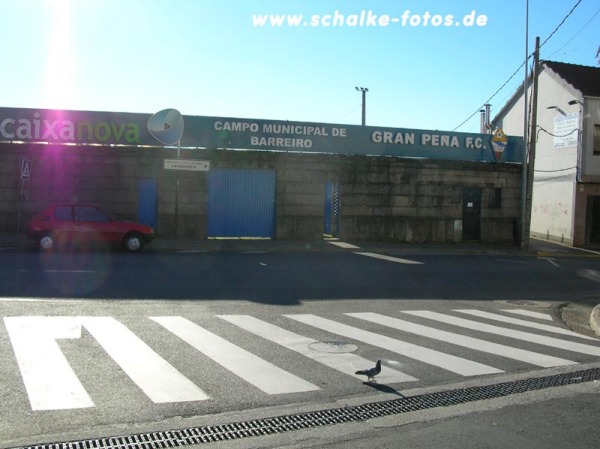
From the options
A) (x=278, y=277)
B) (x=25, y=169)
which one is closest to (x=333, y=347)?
(x=278, y=277)

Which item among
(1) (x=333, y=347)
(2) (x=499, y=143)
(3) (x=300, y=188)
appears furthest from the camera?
(2) (x=499, y=143)

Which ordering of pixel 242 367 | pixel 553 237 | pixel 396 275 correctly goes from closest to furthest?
pixel 242 367 → pixel 396 275 → pixel 553 237

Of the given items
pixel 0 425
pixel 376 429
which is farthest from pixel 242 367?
pixel 0 425

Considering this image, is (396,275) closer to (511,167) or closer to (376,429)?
(376,429)

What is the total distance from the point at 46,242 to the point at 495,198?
1897 centimetres

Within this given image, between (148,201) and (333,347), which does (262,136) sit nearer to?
(148,201)

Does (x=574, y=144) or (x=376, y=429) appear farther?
(x=574, y=144)

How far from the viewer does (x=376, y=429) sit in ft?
15.0

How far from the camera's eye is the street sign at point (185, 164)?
816 inches

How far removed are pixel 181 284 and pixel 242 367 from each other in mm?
5802

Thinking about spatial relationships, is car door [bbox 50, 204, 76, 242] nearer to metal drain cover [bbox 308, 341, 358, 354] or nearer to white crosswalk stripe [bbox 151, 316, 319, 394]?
white crosswalk stripe [bbox 151, 316, 319, 394]

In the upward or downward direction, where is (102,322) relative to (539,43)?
downward

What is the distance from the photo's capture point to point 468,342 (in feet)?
25.2

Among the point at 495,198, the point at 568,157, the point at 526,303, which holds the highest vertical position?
the point at 568,157
